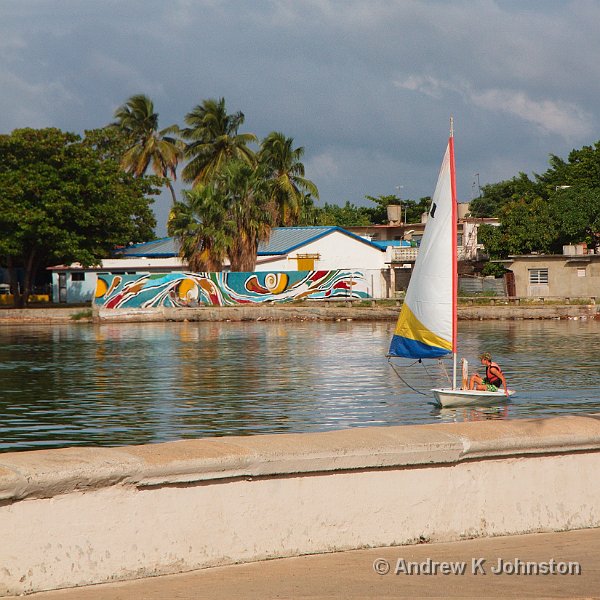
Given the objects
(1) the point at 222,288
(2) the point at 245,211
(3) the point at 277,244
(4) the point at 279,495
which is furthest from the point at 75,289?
(4) the point at 279,495

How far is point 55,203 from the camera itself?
7519cm

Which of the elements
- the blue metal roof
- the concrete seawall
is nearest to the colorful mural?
the blue metal roof

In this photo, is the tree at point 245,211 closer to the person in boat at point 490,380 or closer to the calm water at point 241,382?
the calm water at point 241,382

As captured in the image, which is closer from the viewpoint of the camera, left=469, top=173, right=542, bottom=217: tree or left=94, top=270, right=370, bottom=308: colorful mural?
left=94, top=270, right=370, bottom=308: colorful mural

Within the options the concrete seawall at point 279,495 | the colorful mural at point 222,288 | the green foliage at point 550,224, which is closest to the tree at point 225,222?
the colorful mural at point 222,288

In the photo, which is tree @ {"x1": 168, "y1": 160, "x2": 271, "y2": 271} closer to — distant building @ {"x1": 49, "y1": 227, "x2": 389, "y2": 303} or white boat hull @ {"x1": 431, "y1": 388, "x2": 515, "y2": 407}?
distant building @ {"x1": 49, "y1": 227, "x2": 389, "y2": 303}

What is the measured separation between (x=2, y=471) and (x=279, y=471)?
1.70 m

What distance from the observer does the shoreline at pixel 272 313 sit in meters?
72.8

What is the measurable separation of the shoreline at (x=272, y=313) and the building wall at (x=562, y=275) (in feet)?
10.8

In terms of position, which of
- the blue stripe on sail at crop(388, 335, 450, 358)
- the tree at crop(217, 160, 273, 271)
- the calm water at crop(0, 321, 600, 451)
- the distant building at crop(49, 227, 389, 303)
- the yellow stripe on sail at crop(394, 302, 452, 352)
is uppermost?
the tree at crop(217, 160, 273, 271)

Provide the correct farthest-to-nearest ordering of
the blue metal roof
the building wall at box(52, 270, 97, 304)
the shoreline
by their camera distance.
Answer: the building wall at box(52, 270, 97, 304)
the blue metal roof
the shoreline

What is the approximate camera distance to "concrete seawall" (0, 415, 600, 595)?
5.54 meters

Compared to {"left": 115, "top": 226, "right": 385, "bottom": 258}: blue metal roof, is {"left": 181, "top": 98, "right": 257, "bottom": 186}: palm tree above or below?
above

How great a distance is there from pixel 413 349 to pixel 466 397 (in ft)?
6.61
